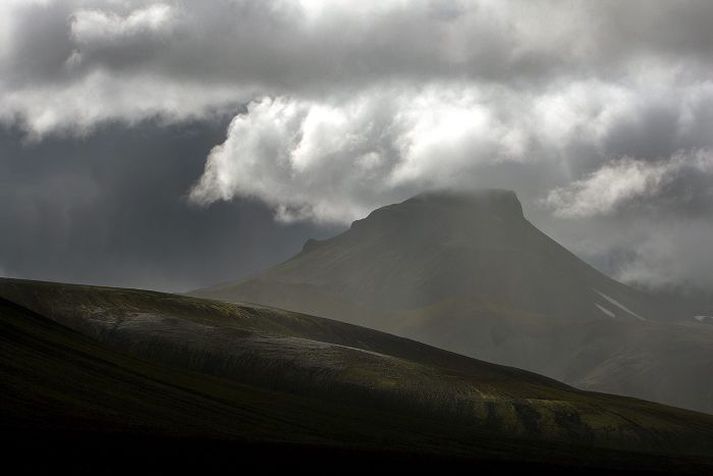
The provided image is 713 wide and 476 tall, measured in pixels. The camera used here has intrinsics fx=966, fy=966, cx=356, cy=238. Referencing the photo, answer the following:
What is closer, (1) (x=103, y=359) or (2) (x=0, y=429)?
(2) (x=0, y=429)

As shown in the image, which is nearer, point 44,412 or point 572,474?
point 44,412

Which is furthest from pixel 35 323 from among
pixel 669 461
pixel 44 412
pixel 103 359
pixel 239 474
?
pixel 669 461

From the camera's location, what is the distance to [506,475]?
134500 millimetres

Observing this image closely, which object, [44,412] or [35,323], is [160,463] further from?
[35,323]

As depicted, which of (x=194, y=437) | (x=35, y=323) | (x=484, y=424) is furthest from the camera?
(x=484, y=424)

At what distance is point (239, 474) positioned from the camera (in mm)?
102062

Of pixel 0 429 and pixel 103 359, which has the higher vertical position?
pixel 103 359

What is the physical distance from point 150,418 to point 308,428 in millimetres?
32895

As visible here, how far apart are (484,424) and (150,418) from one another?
85.3 meters

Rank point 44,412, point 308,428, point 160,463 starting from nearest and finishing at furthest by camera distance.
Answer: point 160,463, point 44,412, point 308,428

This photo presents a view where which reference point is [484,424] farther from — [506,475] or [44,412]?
[44,412]

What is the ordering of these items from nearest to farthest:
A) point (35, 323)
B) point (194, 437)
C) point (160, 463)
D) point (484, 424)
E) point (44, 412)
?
point (160, 463)
point (44, 412)
point (194, 437)
point (35, 323)
point (484, 424)

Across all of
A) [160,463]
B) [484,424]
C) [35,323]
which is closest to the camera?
[160,463]

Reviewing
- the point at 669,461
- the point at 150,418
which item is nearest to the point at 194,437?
the point at 150,418
